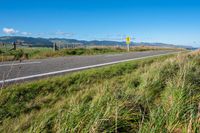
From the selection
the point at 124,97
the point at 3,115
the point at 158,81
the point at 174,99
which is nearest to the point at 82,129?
the point at 124,97

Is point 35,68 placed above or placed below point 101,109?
below

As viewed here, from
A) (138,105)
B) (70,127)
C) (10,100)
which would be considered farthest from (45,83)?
(70,127)

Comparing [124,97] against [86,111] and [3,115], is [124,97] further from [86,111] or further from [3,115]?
[3,115]

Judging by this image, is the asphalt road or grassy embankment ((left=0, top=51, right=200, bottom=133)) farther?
the asphalt road

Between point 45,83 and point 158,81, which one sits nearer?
point 158,81

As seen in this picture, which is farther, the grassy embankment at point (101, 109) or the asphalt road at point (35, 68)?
the asphalt road at point (35, 68)

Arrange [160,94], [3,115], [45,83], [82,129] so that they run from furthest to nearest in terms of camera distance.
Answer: [45,83]
[160,94]
[3,115]
[82,129]

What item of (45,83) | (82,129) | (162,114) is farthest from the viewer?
(45,83)

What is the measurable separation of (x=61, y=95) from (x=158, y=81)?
2.39 m

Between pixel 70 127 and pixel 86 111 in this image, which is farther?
pixel 86 111

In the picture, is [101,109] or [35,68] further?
[35,68]

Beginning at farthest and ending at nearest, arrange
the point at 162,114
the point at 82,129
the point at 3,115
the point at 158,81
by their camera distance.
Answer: the point at 158,81 → the point at 3,115 → the point at 162,114 → the point at 82,129

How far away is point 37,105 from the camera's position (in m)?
5.44

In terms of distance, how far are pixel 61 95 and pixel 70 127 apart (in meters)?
2.86
